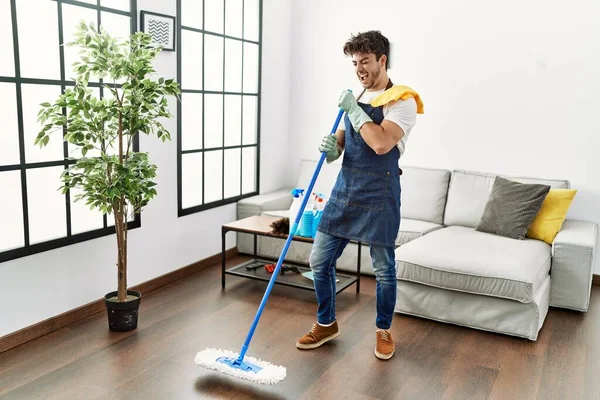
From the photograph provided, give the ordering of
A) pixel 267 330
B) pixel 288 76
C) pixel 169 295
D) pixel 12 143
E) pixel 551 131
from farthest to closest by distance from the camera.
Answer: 1. pixel 288 76
2. pixel 551 131
3. pixel 169 295
4. pixel 267 330
5. pixel 12 143

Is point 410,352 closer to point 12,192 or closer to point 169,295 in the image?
point 169,295

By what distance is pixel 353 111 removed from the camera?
268 cm

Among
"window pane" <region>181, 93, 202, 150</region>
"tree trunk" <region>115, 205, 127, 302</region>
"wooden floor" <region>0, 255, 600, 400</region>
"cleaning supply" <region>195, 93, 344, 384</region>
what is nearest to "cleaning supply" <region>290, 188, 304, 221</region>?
"wooden floor" <region>0, 255, 600, 400</region>

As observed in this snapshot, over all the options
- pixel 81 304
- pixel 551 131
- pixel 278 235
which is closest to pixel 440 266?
pixel 278 235

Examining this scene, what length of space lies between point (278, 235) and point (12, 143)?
1.54 metres

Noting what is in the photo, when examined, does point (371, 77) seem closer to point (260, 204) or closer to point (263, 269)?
point (263, 269)

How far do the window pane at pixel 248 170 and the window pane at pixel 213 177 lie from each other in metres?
0.31

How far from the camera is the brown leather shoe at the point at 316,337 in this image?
2938 mm

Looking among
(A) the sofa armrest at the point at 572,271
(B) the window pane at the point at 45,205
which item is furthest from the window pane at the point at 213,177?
(A) the sofa armrest at the point at 572,271

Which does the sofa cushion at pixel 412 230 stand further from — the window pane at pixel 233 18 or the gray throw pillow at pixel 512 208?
the window pane at pixel 233 18

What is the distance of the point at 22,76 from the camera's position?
286 centimetres

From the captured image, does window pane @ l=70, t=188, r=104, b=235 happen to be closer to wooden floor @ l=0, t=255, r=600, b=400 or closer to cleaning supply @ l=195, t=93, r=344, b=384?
wooden floor @ l=0, t=255, r=600, b=400

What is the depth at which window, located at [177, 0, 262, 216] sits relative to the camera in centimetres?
402

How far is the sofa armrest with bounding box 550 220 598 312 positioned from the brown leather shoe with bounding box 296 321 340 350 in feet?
4.86
